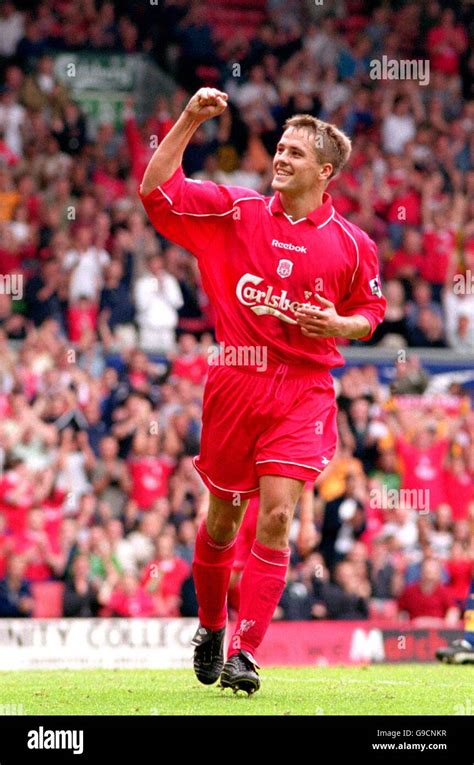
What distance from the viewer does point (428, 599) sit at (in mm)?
14781

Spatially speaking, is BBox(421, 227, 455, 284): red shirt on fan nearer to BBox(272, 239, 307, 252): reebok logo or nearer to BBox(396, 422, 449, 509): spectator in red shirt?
BBox(396, 422, 449, 509): spectator in red shirt

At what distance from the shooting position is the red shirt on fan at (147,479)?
1530 centimetres

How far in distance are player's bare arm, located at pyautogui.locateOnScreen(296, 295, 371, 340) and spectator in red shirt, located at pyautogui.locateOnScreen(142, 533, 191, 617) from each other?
6.37 m

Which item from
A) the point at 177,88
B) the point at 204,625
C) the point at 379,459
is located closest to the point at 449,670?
the point at 204,625

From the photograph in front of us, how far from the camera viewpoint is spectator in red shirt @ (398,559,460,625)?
14750 millimetres

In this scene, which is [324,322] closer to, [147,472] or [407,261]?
[147,472]

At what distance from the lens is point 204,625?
873cm

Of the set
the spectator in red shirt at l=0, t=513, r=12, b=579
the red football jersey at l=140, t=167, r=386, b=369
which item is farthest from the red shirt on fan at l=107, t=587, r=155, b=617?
the red football jersey at l=140, t=167, r=386, b=369

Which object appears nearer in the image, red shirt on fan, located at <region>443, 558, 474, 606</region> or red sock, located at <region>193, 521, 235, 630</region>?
red sock, located at <region>193, 521, 235, 630</region>

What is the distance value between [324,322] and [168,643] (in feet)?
17.0

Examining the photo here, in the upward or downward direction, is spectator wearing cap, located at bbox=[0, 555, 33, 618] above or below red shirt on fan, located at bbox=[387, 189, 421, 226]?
below
